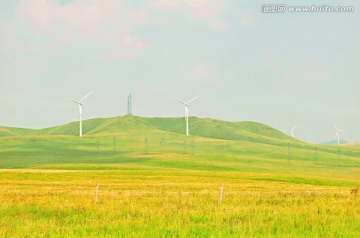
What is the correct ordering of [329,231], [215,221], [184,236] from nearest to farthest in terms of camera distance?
1. [184,236]
2. [329,231]
3. [215,221]

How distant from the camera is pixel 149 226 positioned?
19547 mm

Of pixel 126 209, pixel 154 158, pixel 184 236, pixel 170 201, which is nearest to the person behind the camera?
pixel 184 236

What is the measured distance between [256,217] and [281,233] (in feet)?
10.9

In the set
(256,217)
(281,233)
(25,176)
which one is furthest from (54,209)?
(25,176)

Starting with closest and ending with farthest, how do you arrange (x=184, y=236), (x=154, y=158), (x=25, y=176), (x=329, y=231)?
1. (x=184, y=236)
2. (x=329, y=231)
3. (x=25, y=176)
4. (x=154, y=158)

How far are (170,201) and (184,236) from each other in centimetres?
1206

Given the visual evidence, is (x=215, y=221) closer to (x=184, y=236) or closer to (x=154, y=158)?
(x=184, y=236)

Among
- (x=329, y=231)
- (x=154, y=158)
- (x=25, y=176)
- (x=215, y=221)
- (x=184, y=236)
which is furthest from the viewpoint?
(x=154, y=158)

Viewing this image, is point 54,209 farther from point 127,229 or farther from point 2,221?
point 127,229

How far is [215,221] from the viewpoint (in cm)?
2100

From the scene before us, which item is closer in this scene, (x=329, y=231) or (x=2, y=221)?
(x=329, y=231)

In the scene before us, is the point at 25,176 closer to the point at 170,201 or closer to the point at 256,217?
the point at 170,201

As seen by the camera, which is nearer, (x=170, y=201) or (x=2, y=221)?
(x=2, y=221)

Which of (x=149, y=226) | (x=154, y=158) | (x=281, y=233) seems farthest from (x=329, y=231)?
(x=154, y=158)
